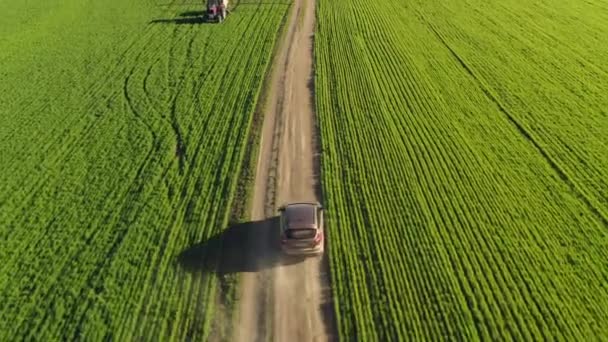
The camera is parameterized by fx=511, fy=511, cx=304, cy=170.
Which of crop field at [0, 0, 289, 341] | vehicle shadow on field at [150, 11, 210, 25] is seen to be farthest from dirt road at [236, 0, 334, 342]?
vehicle shadow on field at [150, 11, 210, 25]

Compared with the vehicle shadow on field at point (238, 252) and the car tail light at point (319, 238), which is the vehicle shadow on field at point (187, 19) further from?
the car tail light at point (319, 238)

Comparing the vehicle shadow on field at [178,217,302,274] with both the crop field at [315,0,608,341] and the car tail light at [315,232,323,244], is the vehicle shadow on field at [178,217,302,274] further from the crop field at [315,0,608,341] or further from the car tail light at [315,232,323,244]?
the crop field at [315,0,608,341]

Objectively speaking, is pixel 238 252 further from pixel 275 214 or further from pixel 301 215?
pixel 301 215

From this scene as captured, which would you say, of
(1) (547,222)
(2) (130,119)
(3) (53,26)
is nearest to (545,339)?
(1) (547,222)

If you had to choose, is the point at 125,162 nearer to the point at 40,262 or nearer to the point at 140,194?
the point at 140,194

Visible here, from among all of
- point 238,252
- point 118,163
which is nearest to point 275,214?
point 238,252
